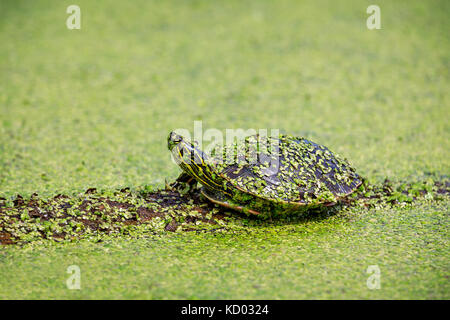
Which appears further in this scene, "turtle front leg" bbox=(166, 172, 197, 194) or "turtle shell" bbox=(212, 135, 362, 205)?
"turtle front leg" bbox=(166, 172, 197, 194)

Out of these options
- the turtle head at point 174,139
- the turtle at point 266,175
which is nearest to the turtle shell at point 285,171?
the turtle at point 266,175

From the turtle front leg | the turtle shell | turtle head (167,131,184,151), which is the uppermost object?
turtle head (167,131,184,151)

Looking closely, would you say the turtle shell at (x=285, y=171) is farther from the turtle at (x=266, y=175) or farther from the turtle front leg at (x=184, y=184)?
the turtle front leg at (x=184, y=184)

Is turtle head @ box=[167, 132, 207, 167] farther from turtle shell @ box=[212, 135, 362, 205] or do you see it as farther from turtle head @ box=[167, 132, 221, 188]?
turtle shell @ box=[212, 135, 362, 205]

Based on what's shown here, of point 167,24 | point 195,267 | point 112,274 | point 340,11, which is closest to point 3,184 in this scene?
point 112,274

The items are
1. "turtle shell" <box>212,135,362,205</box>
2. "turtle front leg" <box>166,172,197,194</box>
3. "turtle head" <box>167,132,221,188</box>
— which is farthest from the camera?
"turtle front leg" <box>166,172,197,194</box>

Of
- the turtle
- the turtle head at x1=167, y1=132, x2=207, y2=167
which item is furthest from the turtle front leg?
the turtle head at x1=167, y1=132, x2=207, y2=167

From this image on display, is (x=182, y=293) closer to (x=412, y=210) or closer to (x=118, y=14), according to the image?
(x=412, y=210)
